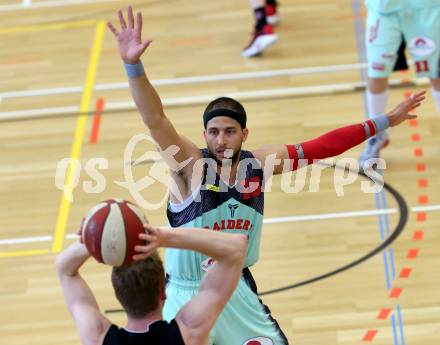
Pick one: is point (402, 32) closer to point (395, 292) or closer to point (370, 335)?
point (395, 292)

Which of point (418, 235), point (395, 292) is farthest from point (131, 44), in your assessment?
point (418, 235)

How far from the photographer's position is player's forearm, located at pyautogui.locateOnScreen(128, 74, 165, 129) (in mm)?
6082

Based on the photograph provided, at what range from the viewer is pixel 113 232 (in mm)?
4551

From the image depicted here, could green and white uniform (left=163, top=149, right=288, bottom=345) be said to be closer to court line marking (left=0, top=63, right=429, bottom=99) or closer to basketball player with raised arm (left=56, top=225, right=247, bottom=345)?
basketball player with raised arm (left=56, top=225, right=247, bottom=345)

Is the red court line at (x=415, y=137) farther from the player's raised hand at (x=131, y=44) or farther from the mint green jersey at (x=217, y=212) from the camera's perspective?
the player's raised hand at (x=131, y=44)

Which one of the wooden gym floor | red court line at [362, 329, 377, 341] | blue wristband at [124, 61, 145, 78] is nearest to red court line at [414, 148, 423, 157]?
the wooden gym floor

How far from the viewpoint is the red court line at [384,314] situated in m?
7.87

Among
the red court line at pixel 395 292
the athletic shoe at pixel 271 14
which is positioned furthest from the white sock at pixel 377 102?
the athletic shoe at pixel 271 14

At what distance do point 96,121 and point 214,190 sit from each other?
498 centimetres

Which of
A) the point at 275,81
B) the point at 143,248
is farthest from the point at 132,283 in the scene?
the point at 275,81

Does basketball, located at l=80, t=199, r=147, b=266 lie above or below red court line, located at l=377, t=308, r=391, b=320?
above

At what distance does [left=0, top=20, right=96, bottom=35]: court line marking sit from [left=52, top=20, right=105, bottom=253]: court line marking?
23 centimetres

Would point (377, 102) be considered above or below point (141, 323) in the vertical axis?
above

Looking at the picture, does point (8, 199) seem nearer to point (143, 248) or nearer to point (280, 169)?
point (280, 169)
